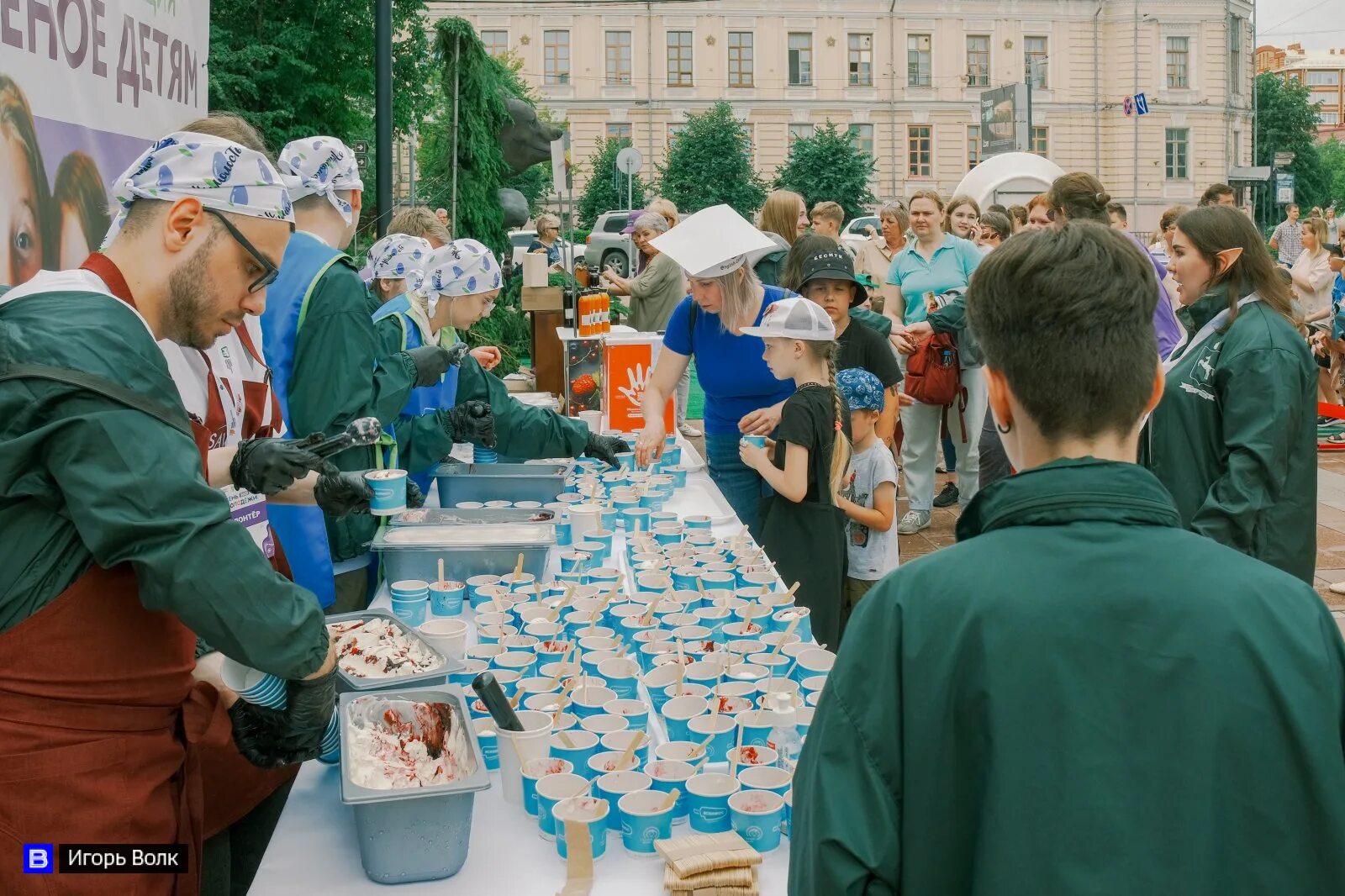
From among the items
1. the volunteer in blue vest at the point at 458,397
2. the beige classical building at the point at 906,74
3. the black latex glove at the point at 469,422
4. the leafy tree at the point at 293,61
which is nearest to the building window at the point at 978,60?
the beige classical building at the point at 906,74

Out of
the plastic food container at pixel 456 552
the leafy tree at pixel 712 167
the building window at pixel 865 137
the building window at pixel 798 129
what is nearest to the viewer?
the plastic food container at pixel 456 552

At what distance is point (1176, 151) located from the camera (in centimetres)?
4916

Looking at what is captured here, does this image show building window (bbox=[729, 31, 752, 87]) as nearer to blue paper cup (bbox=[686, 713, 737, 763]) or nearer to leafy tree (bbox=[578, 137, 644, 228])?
leafy tree (bbox=[578, 137, 644, 228])

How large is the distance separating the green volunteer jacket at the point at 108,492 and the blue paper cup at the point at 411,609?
4.22ft

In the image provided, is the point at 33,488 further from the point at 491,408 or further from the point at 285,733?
the point at 491,408

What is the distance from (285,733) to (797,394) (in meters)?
2.36

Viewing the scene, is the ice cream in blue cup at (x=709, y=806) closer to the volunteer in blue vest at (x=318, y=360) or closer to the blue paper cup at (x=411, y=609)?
the blue paper cup at (x=411, y=609)

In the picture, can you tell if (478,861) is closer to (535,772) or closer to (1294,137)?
(535,772)

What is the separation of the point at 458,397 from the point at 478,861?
3.01 m

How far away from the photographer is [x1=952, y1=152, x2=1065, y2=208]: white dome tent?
1166 cm

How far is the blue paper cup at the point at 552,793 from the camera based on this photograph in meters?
2.04

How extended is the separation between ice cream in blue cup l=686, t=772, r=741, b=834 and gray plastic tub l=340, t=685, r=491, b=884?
14.1 inches

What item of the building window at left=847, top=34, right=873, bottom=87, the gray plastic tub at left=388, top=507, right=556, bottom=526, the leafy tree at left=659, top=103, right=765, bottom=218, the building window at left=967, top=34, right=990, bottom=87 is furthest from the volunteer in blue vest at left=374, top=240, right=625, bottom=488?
the building window at left=967, top=34, right=990, bottom=87

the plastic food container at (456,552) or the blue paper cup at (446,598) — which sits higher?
the plastic food container at (456,552)
